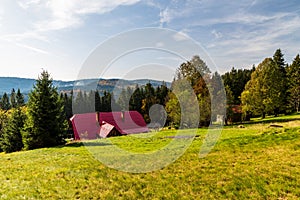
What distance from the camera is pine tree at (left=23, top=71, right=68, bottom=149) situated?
2950 centimetres

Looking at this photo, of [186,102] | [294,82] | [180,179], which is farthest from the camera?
[294,82]

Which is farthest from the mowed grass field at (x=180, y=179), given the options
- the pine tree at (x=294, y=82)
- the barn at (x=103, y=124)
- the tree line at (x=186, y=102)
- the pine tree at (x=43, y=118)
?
the pine tree at (x=294, y=82)

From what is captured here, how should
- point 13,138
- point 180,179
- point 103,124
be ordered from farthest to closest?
point 103,124 < point 13,138 < point 180,179

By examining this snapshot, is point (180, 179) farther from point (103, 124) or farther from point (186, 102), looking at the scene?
point (103, 124)

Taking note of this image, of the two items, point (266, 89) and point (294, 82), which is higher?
point (294, 82)

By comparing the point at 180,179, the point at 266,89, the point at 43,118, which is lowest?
the point at 180,179

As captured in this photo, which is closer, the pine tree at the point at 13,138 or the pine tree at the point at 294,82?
the pine tree at the point at 13,138

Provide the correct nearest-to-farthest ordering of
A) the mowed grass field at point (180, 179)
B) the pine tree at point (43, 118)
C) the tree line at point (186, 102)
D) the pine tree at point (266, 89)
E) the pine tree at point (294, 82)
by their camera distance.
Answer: the mowed grass field at point (180, 179)
the pine tree at point (43, 118)
the tree line at point (186, 102)
the pine tree at point (266, 89)
the pine tree at point (294, 82)

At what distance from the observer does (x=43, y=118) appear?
1170 inches

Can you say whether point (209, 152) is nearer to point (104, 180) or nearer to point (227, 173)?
point (227, 173)

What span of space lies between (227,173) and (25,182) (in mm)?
9921

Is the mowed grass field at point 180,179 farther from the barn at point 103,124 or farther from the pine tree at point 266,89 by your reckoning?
the barn at point 103,124

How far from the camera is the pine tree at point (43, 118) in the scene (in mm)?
29500

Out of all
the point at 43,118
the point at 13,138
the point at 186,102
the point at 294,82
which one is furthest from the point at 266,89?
the point at 13,138
